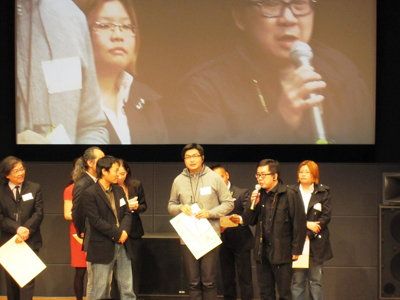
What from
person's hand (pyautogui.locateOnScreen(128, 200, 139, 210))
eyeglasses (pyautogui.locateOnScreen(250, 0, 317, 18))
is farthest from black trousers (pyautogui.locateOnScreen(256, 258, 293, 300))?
eyeglasses (pyautogui.locateOnScreen(250, 0, 317, 18))

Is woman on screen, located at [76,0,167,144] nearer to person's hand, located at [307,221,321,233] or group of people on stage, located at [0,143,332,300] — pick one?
group of people on stage, located at [0,143,332,300]

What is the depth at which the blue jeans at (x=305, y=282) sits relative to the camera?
6.00 m

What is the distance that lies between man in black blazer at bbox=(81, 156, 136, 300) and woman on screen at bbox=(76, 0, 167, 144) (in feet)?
7.14

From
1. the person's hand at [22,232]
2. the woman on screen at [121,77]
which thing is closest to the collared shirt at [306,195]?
the woman on screen at [121,77]


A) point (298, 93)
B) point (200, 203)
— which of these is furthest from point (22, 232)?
point (298, 93)

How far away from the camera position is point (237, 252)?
21.8 feet

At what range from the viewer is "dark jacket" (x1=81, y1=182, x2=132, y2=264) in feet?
18.1

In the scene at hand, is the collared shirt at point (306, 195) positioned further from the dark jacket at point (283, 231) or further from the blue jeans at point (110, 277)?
the blue jeans at point (110, 277)

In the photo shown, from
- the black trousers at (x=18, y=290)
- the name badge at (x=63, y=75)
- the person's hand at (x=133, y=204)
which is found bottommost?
the black trousers at (x=18, y=290)

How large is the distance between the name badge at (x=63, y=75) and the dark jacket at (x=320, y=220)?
10.0 ft

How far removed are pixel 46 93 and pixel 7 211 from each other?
2109 mm

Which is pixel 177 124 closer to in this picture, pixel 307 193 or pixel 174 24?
pixel 174 24

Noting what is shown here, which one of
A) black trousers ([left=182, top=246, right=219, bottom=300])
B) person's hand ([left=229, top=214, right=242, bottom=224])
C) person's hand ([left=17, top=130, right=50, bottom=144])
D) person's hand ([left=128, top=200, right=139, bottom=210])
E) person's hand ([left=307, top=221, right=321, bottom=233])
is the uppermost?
person's hand ([left=17, top=130, right=50, bottom=144])

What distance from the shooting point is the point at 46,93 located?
25.7 feet
